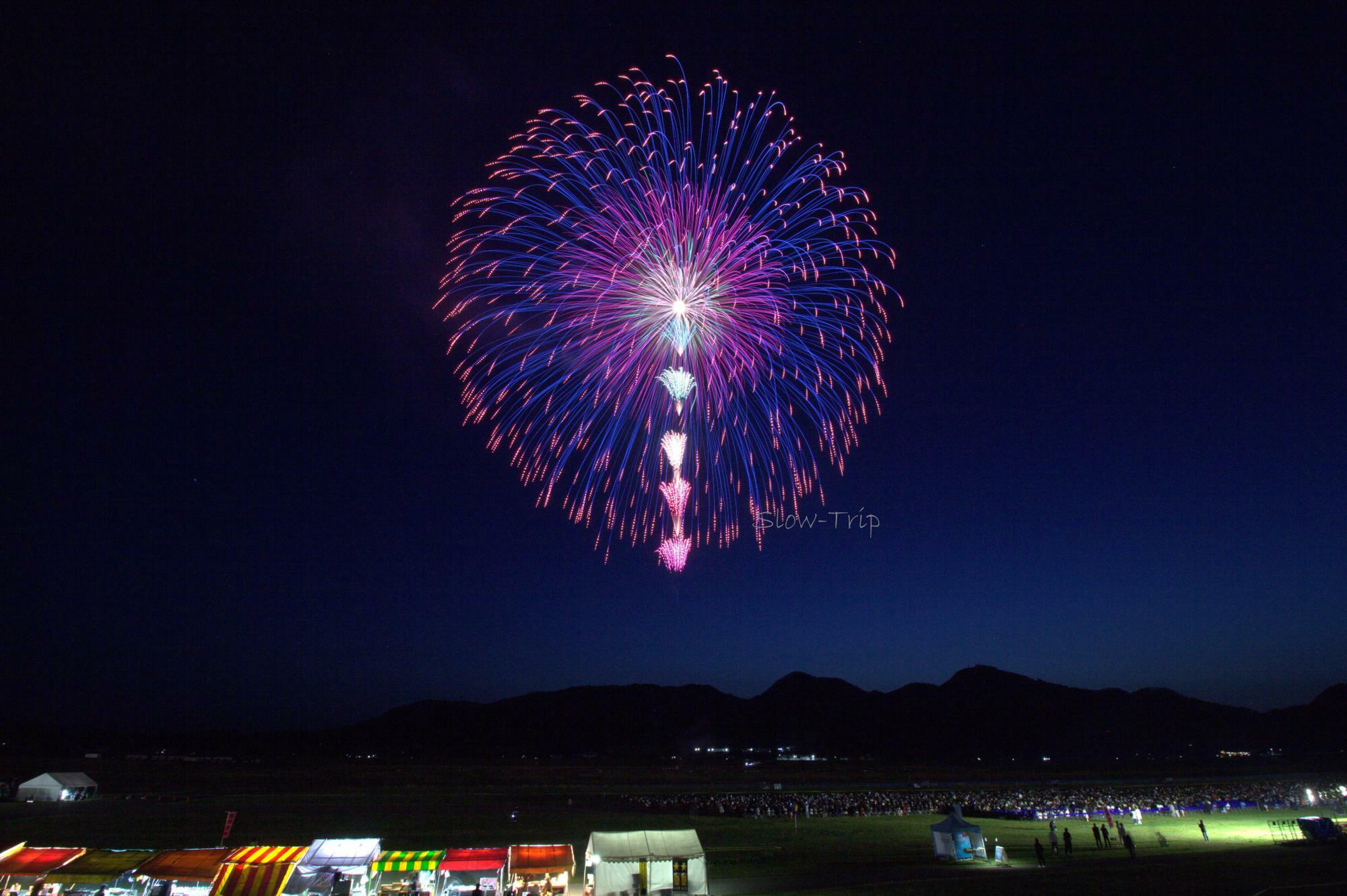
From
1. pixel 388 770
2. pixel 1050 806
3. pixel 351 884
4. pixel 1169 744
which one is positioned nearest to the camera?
pixel 351 884

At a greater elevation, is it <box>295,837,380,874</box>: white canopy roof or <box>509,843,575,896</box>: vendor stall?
<box>295,837,380,874</box>: white canopy roof

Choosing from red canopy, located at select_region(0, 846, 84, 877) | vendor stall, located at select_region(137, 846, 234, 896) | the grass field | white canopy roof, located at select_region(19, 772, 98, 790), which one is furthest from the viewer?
white canopy roof, located at select_region(19, 772, 98, 790)

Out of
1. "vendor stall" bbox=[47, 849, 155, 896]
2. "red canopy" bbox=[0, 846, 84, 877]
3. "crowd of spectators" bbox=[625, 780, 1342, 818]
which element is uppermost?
"red canopy" bbox=[0, 846, 84, 877]

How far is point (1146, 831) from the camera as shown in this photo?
112 feet

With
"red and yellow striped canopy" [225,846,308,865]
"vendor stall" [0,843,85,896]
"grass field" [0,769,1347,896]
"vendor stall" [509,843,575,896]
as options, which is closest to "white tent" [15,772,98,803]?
"grass field" [0,769,1347,896]

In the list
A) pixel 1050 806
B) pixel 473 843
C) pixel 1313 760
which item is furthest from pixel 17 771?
pixel 1313 760

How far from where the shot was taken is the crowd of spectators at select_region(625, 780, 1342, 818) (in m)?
43.3

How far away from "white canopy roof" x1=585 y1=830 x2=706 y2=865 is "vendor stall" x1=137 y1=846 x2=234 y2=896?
8490 mm

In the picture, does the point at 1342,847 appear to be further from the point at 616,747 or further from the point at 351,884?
the point at 616,747

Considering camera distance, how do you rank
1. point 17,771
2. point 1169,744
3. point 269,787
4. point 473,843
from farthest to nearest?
point 1169,744 → point 17,771 → point 269,787 → point 473,843

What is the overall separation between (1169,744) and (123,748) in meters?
241

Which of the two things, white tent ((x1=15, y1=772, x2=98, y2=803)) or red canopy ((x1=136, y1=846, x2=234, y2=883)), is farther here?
white tent ((x1=15, y1=772, x2=98, y2=803))

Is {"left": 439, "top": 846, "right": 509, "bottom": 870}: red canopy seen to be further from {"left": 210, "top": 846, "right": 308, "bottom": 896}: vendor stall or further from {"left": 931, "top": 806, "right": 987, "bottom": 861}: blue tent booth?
{"left": 931, "top": 806, "right": 987, "bottom": 861}: blue tent booth

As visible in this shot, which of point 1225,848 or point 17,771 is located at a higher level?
point 17,771
